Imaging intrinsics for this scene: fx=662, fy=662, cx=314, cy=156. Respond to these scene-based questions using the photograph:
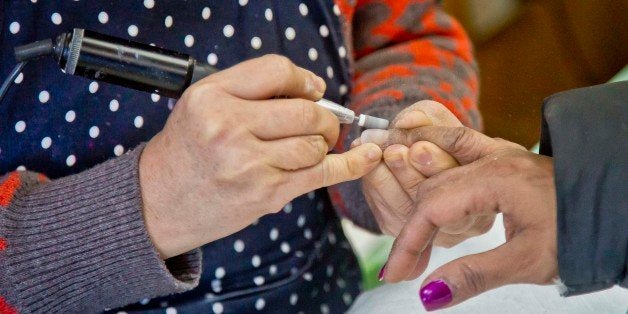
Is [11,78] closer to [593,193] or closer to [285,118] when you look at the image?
[285,118]

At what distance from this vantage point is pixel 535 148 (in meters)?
0.36

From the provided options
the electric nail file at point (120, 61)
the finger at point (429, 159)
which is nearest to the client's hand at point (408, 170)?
the finger at point (429, 159)

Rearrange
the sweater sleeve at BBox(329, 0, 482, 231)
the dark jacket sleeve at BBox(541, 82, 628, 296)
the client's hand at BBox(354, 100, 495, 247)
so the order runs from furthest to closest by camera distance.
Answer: the sweater sleeve at BBox(329, 0, 482, 231) < the client's hand at BBox(354, 100, 495, 247) < the dark jacket sleeve at BBox(541, 82, 628, 296)

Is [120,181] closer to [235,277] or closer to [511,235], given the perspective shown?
[235,277]

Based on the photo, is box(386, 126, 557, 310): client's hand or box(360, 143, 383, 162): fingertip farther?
box(360, 143, 383, 162): fingertip

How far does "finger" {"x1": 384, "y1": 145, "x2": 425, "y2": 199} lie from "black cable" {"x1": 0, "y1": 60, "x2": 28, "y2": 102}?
24 centimetres

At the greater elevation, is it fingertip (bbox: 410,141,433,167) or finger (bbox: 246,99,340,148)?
finger (bbox: 246,99,340,148)

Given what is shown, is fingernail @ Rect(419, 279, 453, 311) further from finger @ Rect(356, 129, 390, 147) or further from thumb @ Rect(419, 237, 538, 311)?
finger @ Rect(356, 129, 390, 147)

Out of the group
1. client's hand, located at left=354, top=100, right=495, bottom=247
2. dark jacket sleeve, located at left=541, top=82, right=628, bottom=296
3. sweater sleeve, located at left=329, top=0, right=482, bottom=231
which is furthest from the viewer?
sweater sleeve, located at left=329, top=0, right=482, bottom=231

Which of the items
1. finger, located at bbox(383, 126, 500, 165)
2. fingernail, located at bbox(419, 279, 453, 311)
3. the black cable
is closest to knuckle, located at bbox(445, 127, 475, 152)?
finger, located at bbox(383, 126, 500, 165)

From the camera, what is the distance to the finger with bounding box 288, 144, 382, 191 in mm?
415

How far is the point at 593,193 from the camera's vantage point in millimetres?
306

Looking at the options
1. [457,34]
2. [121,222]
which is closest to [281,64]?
[121,222]

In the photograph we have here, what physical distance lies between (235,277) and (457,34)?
293mm
